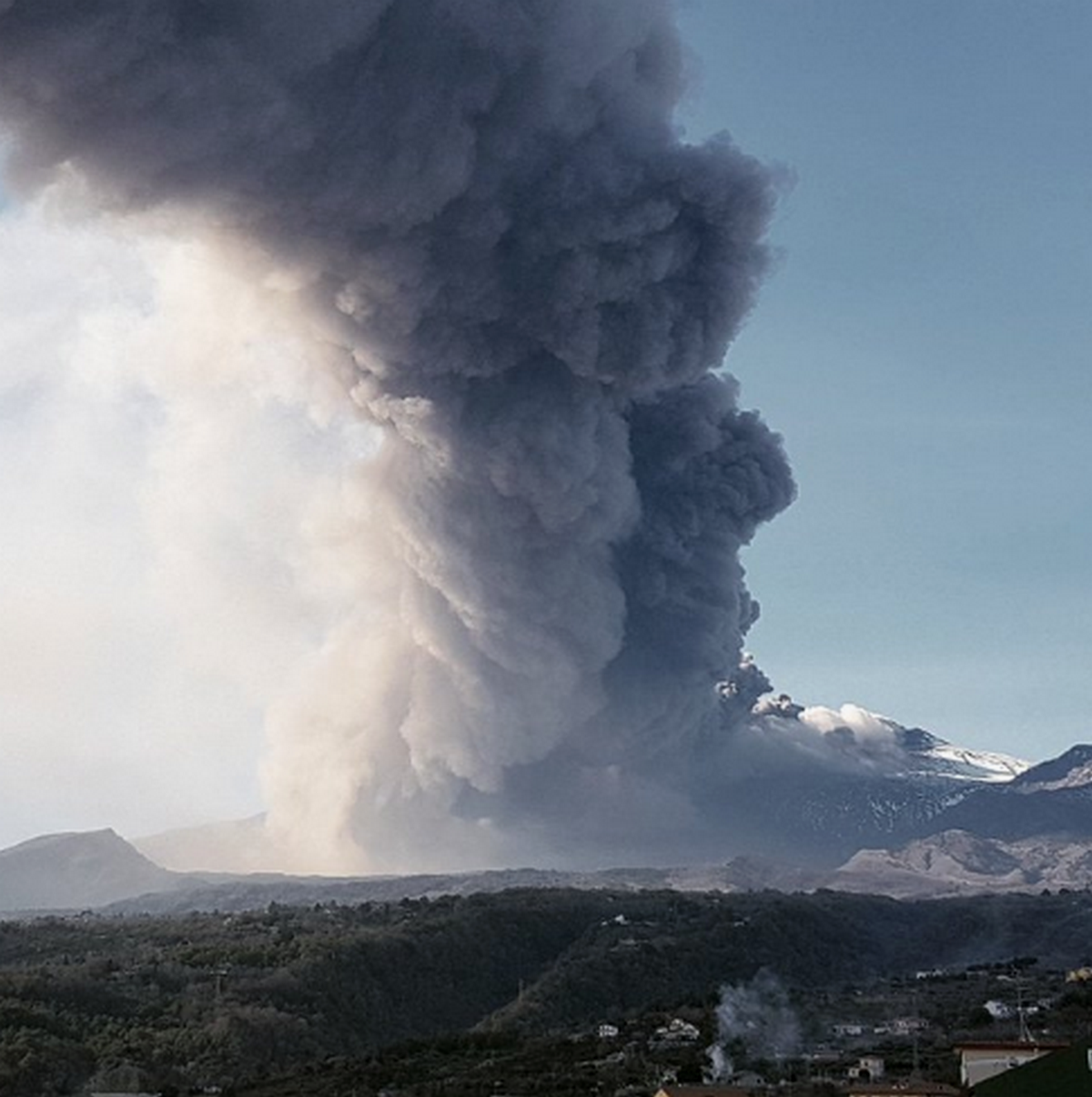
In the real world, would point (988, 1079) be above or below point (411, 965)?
below

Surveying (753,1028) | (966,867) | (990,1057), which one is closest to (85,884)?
(966,867)

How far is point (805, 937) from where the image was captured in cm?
8181

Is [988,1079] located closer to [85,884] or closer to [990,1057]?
[990,1057]

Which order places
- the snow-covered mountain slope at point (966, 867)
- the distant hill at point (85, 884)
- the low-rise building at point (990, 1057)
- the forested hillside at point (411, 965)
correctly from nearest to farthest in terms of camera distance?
the low-rise building at point (990, 1057), the forested hillside at point (411, 965), the snow-covered mountain slope at point (966, 867), the distant hill at point (85, 884)

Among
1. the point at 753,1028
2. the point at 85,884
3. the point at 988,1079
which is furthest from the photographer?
the point at 85,884

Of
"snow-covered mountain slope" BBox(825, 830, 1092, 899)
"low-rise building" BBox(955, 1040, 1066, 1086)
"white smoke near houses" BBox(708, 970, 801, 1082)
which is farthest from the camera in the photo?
"snow-covered mountain slope" BBox(825, 830, 1092, 899)

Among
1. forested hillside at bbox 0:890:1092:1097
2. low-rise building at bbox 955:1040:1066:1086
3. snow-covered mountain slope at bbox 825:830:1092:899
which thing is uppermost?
snow-covered mountain slope at bbox 825:830:1092:899

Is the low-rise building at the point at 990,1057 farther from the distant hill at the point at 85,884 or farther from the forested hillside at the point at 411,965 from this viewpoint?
the distant hill at the point at 85,884

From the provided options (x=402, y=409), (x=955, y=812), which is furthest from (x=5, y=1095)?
(x=955, y=812)

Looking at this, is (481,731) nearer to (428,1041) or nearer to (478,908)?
(478,908)

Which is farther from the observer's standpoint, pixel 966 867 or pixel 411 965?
pixel 966 867

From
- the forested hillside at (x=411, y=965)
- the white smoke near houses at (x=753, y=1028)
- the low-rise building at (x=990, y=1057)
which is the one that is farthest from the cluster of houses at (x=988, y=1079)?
the forested hillside at (x=411, y=965)

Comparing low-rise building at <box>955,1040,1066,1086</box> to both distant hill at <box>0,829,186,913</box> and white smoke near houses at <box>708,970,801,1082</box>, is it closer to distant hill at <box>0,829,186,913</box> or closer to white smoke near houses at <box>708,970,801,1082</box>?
white smoke near houses at <box>708,970,801,1082</box>

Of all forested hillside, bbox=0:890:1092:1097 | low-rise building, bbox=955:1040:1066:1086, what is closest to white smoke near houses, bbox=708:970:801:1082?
forested hillside, bbox=0:890:1092:1097
